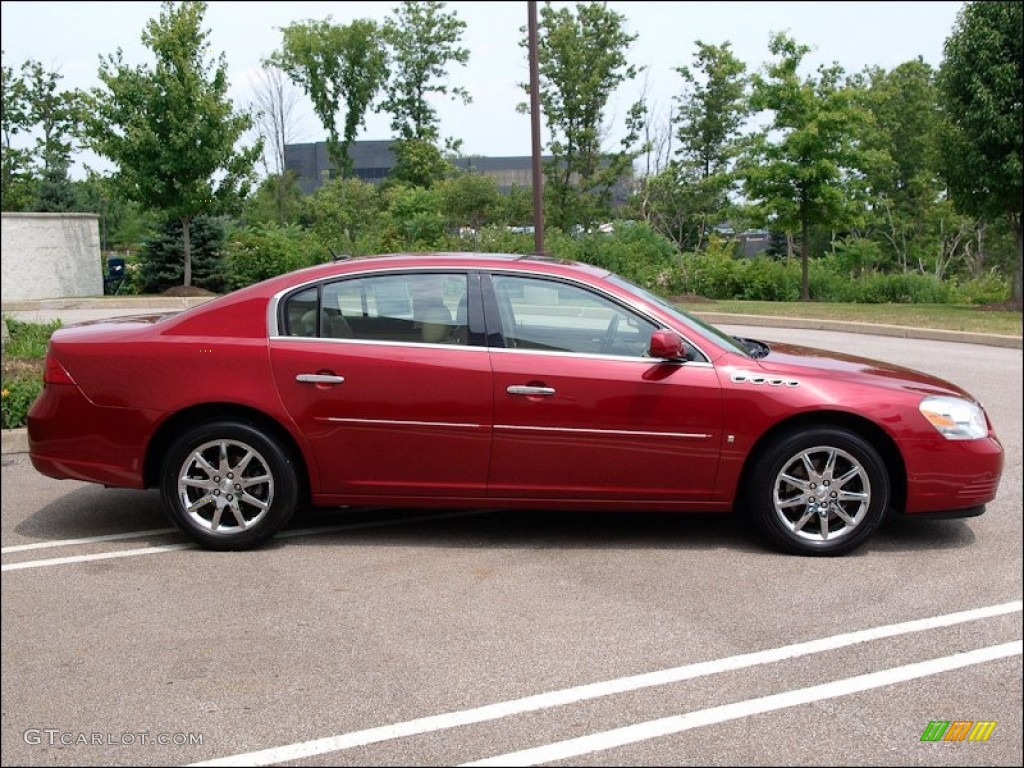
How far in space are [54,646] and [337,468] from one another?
1642 mm

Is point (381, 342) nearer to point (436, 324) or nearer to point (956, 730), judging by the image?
point (436, 324)

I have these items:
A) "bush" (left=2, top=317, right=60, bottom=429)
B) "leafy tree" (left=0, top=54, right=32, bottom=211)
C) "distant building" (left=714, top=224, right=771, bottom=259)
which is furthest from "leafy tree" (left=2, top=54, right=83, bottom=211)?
"distant building" (left=714, top=224, right=771, bottom=259)

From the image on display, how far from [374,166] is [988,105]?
43226 millimetres

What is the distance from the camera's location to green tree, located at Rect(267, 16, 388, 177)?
4412cm

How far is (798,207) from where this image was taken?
25.2m

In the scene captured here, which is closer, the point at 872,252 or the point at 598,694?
the point at 598,694

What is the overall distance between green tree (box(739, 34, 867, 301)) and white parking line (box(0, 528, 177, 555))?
860 inches

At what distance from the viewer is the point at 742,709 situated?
10.7 ft

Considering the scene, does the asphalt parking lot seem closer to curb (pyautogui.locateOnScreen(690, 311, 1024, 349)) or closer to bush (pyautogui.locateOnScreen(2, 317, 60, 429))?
bush (pyautogui.locateOnScreen(2, 317, 60, 429))

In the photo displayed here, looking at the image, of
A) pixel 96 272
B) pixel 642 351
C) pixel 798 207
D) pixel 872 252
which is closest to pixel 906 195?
pixel 872 252

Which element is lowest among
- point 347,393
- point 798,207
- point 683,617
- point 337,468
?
point 683,617

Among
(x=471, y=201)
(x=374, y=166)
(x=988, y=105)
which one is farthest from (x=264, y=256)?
(x=374, y=166)

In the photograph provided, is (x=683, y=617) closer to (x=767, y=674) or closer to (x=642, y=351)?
(x=767, y=674)

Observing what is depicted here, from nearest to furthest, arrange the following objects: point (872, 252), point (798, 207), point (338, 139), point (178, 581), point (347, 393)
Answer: point (178, 581)
point (347, 393)
point (798, 207)
point (872, 252)
point (338, 139)
